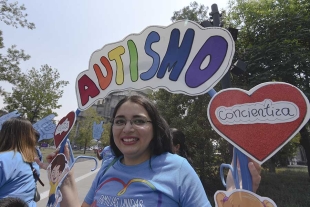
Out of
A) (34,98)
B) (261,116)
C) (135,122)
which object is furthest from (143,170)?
(34,98)

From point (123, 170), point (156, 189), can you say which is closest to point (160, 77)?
point (123, 170)

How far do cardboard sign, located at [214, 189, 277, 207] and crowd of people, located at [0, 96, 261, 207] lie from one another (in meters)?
0.08

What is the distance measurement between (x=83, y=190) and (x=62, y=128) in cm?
520

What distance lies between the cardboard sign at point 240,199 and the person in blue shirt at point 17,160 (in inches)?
53.5

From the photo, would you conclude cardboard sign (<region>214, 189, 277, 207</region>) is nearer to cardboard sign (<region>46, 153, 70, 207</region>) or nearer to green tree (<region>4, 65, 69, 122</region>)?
cardboard sign (<region>46, 153, 70, 207</region>)

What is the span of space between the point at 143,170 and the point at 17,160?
1.08 metres

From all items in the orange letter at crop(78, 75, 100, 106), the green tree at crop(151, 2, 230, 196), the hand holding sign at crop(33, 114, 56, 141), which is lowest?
the green tree at crop(151, 2, 230, 196)

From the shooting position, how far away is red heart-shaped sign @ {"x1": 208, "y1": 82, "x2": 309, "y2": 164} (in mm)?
1126

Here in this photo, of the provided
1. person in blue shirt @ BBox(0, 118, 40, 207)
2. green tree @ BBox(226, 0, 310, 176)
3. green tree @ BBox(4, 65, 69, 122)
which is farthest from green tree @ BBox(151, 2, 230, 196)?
green tree @ BBox(4, 65, 69, 122)

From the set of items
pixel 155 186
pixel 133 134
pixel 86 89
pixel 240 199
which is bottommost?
pixel 240 199

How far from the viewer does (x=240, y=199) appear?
1.17 m

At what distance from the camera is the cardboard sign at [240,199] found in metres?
1.12

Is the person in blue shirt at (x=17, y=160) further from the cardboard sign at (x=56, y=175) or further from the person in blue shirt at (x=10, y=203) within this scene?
the person in blue shirt at (x=10, y=203)

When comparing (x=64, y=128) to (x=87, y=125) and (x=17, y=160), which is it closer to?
(x=17, y=160)
